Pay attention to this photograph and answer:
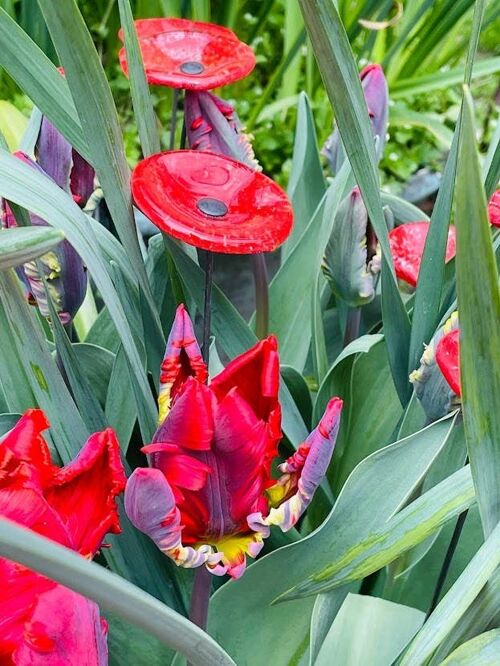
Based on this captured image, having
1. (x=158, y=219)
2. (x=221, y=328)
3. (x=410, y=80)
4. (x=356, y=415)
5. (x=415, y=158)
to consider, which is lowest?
(x=415, y=158)

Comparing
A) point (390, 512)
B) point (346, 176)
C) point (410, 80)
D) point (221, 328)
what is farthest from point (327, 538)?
point (410, 80)

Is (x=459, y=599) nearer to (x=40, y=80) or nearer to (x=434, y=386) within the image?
(x=434, y=386)

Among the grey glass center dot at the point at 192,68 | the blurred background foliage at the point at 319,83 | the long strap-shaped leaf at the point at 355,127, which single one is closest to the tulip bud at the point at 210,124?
the grey glass center dot at the point at 192,68

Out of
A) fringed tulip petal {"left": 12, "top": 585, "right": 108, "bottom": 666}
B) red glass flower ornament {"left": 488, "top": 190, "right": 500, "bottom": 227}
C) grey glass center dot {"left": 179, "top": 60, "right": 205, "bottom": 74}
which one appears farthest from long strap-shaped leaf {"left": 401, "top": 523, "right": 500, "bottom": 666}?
grey glass center dot {"left": 179, "top": 60, "right": 205, "bottom": 74}

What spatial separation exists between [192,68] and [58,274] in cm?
16

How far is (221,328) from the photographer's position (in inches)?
20.4

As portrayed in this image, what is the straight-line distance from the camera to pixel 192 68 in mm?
532

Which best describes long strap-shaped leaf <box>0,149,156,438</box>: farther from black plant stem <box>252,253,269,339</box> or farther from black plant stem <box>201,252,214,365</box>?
black plant stem <box>252,253,269,339</box>

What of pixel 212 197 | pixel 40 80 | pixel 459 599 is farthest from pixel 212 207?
pixel 459 599

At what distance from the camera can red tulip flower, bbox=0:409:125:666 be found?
0.94ft

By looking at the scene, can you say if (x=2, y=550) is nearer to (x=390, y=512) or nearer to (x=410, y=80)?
(x=390, y=512)

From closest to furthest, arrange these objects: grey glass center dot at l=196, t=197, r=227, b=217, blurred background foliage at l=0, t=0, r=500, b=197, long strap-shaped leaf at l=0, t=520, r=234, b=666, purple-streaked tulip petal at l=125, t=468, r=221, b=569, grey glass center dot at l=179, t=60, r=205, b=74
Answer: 1. long strap-shaped leaf at l=0, t=520, r=234, b=666
2. purple-streaked tulip petal at l=125, t=468, r=221, b=569
3. grey glass center dot at l=196, t=197, r=227, b=217
4. grey glass center dot at l=179, t=60, r=205, b=74
5. blurred background foliage at l=0, t=0, r=500, b=197

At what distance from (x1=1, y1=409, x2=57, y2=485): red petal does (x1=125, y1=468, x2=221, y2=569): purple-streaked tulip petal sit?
3 cm

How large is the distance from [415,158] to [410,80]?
190mm
